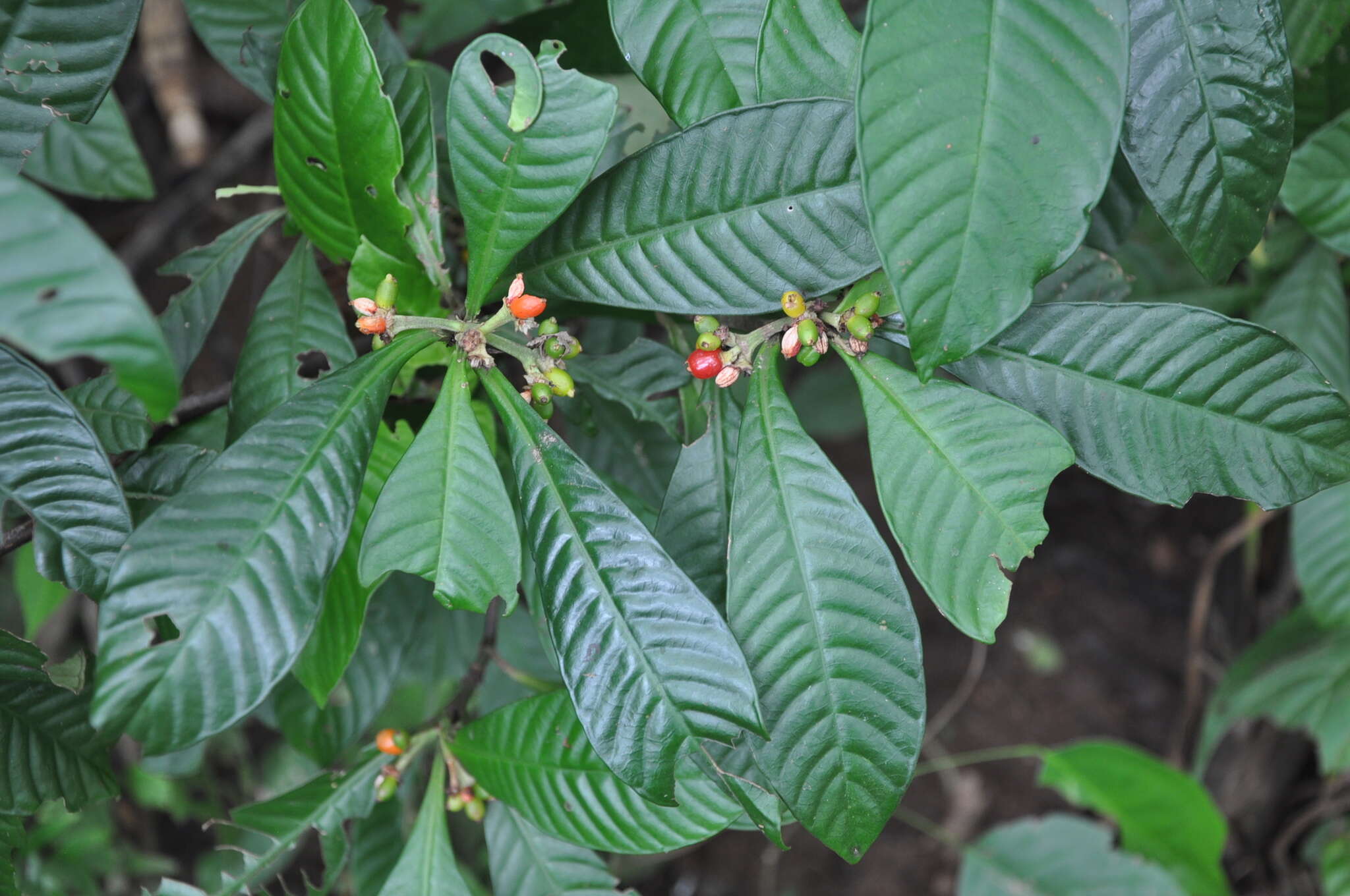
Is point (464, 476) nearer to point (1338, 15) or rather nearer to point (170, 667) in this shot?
point (170, 667)

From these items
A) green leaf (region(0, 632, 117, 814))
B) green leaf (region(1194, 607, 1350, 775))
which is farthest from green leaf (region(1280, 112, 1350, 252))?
green leaf (region(0, 632, 117, 814))

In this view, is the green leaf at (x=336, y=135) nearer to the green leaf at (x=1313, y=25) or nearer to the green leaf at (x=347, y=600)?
the green leaf at (x=347, y=600)

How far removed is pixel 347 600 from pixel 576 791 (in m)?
0.29

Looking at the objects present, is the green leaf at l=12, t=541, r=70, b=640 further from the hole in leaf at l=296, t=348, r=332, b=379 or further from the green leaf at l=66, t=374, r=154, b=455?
the hole in leaf at l=296, t=348, r=332, b=379

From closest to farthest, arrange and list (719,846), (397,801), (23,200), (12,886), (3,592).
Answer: (23,200), (12,886), (397,801), (3,592), (719,846)

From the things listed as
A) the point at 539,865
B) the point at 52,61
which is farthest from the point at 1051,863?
the point at 52,61

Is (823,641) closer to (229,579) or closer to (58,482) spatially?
(229,579)

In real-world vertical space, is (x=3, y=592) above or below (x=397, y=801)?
below

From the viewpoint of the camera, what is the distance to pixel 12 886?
0.80 m

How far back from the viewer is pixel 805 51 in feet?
2.37

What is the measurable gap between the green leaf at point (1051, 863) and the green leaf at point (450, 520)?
154cm

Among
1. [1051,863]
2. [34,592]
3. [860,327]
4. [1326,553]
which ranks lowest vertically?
[1051,863]

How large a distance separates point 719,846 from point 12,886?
65.0 inches

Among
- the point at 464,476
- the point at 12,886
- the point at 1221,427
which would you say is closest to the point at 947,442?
the point at 1221,427
